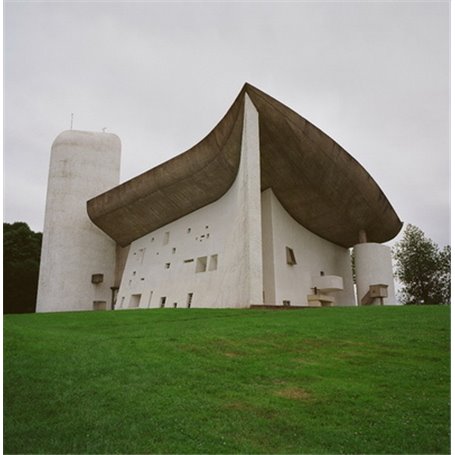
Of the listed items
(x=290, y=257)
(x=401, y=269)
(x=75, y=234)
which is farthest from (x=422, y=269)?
(x=75, y=234)

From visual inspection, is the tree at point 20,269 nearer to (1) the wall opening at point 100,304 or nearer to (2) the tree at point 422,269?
(1) the wall opening at point 100,304

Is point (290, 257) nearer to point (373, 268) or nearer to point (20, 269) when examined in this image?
point (373, 268)

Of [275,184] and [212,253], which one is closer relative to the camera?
[275,184]

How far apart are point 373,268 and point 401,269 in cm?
1241

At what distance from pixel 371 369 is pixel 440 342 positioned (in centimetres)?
255

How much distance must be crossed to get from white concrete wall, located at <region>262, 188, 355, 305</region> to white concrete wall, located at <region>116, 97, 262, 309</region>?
2267 millimetres

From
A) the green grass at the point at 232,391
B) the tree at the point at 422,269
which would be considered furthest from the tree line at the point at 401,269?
the green grass at the point at 232,391

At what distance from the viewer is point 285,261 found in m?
23.8

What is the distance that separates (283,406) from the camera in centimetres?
556

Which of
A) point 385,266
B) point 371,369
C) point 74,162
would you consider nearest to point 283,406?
point 371,369

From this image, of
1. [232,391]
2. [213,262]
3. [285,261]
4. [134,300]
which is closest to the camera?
[232,391]

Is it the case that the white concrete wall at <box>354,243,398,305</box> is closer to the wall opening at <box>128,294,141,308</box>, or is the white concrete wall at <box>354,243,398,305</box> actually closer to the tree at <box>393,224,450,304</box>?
the tree at <box>393,224,450,304</box>

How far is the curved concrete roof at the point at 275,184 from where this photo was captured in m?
19.7

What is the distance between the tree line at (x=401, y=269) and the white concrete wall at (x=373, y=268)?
32.6 ft
